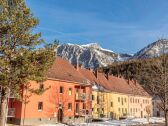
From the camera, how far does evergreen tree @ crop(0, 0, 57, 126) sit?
23.5 meters

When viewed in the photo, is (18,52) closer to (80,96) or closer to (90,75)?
(80,96)

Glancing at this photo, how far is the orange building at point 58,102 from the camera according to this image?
1714 inches

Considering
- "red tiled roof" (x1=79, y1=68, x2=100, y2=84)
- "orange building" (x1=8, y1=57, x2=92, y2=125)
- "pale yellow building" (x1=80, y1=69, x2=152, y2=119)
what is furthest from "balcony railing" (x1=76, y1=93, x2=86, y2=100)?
"red tiled roof" (x1=79, y1=68, x2=100, y2=84)

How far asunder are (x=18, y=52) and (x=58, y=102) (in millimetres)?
27602

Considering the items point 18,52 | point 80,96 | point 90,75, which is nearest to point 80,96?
point 80,96

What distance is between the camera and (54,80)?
162 ft

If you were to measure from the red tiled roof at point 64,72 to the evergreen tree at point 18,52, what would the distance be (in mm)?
23398

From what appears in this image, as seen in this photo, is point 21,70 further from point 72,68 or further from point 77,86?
point 72,68

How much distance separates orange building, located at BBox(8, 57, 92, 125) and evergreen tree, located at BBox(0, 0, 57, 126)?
1649cm

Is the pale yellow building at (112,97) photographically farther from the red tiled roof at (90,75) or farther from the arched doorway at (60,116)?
the arched doorway at (60,116)

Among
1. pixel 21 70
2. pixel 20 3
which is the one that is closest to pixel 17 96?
pixel 21 70

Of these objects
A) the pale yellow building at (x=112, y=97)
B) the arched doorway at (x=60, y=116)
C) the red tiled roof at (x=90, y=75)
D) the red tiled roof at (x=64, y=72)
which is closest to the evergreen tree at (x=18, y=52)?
the red tiled roof at (x=64, y=72)

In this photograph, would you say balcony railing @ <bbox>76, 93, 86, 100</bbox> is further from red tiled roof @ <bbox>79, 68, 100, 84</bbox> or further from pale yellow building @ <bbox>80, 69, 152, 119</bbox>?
red tiled roof @ <bbox>79, 68, 100, 84</bbox>

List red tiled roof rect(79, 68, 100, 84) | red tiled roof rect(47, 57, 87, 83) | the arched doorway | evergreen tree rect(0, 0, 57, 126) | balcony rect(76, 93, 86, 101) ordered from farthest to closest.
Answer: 1. red tiled roof rect(79, 68, 100, 84)
2. balcony rect(76, 93, 86, 101)
3. the arched doorway
4. red tiled roof rect(47, 57, 87, 83)
5. evergreen tree rect(0, 0, 57, 126)
